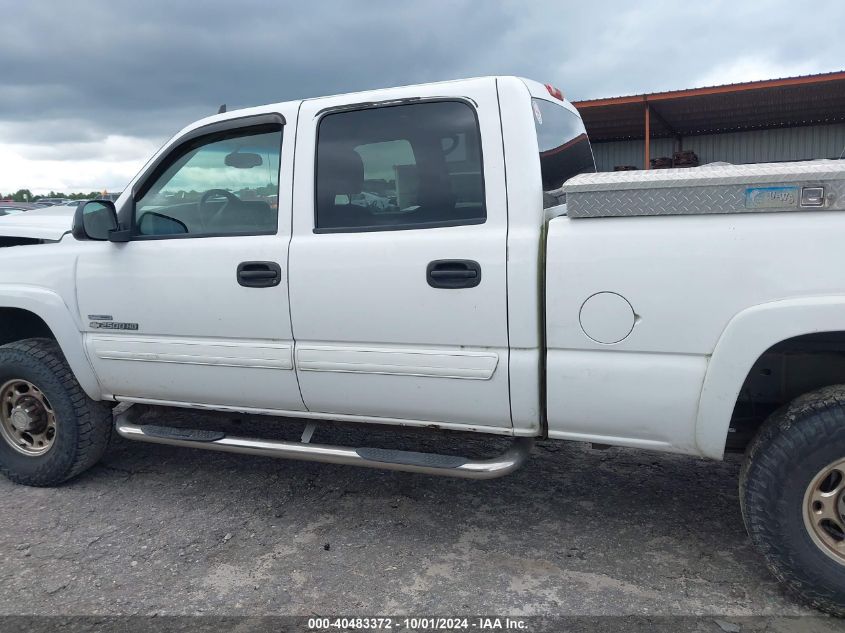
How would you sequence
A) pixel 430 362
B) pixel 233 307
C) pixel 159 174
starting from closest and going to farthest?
pixel 430 362 < pixel 233 307 < pixel 159 174

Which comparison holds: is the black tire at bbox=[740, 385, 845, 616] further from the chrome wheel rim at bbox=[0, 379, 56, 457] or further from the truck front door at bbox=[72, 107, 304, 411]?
the chrome wheel rim at bbox=[0, 379, 56, 457]

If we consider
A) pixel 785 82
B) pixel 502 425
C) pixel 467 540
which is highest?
pixel 785 82

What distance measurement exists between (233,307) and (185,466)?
1463 mm

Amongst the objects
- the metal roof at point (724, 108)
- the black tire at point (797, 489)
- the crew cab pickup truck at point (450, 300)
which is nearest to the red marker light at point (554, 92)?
the crew cab pickup truck at point (450, 300)

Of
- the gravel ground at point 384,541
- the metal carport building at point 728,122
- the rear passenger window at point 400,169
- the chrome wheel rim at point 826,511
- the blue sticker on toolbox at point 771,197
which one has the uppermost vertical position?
the metal carport building at point 728,122

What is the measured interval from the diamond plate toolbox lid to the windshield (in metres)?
0.37

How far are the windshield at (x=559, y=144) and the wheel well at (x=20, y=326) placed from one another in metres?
2.96

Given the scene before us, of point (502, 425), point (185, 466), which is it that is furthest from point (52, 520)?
point (502, 425)

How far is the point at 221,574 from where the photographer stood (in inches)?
117

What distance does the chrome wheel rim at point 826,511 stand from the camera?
8.09 feet

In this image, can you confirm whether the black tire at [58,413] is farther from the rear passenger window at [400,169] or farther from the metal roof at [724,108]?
the metal roof at [724,108]

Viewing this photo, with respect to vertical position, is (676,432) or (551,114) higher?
(551,114)

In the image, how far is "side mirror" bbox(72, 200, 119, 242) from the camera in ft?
11.1

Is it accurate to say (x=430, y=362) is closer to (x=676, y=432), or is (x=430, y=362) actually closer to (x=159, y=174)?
(x=676, y=432)
